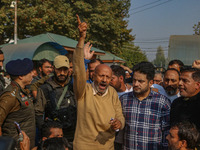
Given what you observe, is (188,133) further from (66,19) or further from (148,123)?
(66,19)

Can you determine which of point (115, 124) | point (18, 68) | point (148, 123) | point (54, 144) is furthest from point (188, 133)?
point (18, 68)

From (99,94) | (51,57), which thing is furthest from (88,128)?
(51,57)

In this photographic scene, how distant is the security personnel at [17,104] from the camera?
8.96ft

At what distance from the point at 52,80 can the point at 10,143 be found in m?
2.19

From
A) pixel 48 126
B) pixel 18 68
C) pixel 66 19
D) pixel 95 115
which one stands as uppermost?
pixel 66 19

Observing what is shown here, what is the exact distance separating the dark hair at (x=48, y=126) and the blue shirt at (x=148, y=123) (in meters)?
0.96

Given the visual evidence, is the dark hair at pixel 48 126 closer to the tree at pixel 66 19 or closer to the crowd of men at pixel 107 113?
the crowd of men at pixel 107 113

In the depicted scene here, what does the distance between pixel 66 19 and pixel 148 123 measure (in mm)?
17062

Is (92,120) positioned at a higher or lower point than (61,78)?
lower

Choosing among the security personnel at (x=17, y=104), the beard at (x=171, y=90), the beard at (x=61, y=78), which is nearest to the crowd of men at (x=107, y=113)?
the security personnel at (x=17, y=104)

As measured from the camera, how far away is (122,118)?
2.78 m

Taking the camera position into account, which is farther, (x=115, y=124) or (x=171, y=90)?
(x=171, y=90)

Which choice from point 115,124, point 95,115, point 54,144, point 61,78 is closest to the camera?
point 54,144

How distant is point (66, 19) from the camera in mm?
18672
